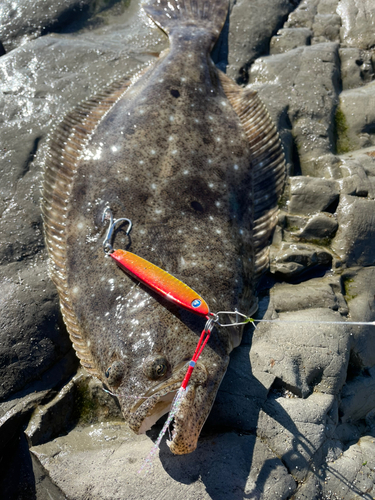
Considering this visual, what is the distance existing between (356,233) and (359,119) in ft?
5.49

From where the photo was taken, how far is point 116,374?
2.75m

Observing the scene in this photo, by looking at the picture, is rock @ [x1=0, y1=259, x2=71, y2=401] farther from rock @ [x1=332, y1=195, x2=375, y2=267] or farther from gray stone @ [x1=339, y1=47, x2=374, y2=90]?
gray stone @ [x1=339, y1=47, x2=374, y2=90]

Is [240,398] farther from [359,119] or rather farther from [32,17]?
[32,17]

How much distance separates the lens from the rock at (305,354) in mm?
3174

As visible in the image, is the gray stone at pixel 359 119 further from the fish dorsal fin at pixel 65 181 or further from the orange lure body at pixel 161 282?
the orange lure body at pixel 161 282

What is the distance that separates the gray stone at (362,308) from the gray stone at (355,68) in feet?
9.10

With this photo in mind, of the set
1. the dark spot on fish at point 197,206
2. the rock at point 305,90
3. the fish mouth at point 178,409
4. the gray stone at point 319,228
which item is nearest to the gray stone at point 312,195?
the gray stone at point 319,228

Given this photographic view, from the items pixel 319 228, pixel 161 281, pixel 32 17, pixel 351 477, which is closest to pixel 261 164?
pixel 319 228

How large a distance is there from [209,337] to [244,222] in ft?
4.42

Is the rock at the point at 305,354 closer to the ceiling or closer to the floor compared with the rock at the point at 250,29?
closer to the floor

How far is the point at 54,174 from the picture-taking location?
389 cm

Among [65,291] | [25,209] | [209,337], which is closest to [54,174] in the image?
[25,209]

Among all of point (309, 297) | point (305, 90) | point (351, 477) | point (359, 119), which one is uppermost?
point (305, 90)

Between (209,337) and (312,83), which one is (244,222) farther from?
(312,83)
